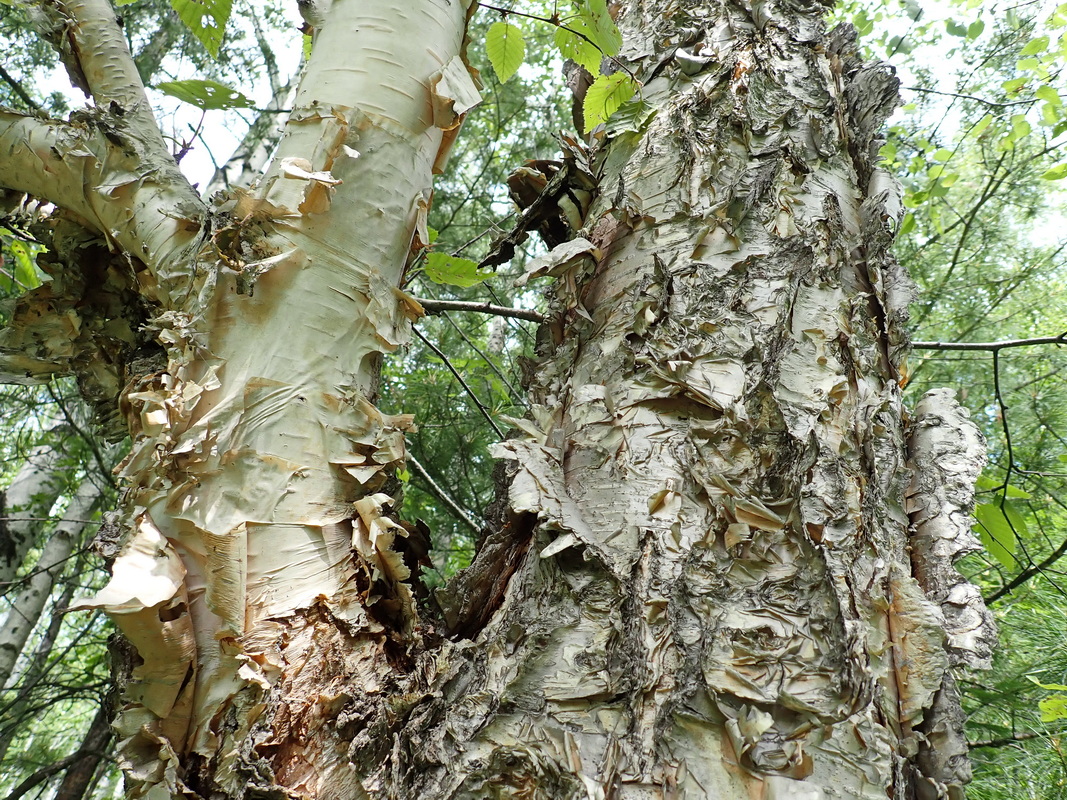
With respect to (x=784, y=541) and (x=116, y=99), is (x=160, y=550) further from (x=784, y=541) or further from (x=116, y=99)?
(x=116, y=99)

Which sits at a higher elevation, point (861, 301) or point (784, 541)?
point (861, 301)

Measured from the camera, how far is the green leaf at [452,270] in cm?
139

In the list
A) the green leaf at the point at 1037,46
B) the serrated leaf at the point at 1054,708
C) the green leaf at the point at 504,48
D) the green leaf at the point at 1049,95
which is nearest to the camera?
the green leaf at the point at 504,48

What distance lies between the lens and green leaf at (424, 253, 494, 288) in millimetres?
1394

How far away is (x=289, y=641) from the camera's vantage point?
772 mm

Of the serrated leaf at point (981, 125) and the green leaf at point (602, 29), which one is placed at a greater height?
the serrated leaf at point (981, 125)

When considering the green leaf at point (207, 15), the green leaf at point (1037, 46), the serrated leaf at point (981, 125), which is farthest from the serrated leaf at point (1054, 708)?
the green leaf at point (1037, 46)

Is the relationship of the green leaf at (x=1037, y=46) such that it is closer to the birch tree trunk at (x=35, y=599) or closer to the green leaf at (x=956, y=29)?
the green leaf at (x=956, y=29)

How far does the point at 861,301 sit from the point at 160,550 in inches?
38.9

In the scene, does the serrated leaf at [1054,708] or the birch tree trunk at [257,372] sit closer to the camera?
the birch tree trunk at [257,372]

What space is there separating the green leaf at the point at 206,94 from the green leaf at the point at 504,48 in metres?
0.44

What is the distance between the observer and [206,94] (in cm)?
112

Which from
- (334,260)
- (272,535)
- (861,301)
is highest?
(861,301)

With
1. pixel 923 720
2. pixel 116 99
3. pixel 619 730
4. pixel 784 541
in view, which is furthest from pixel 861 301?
pixel 116 99
